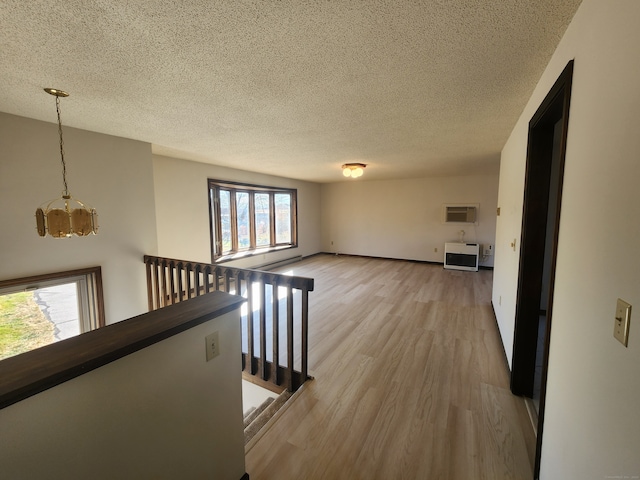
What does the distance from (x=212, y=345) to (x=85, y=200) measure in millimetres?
2594

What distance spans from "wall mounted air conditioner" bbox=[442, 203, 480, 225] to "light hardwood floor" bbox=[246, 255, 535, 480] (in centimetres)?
312

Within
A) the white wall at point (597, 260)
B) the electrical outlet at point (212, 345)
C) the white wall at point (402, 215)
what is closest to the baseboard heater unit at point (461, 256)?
the white wall at point (402, 215)

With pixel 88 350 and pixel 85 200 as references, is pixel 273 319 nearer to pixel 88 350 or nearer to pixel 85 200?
pixel 88 350

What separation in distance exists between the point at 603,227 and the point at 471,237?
19.9 feet

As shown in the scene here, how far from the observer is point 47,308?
2.65 metres

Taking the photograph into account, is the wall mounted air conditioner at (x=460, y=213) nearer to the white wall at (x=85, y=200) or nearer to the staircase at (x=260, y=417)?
the staircase at (x=260, y=417)

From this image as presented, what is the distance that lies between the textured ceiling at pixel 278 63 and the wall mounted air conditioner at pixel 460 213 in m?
3.65

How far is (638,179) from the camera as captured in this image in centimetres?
68

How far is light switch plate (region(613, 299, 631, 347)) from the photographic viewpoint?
0.70m

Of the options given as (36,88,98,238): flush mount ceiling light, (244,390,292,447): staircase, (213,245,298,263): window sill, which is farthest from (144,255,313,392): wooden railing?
(213,245,298,263): window sill

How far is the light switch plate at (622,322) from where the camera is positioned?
2.29 feet

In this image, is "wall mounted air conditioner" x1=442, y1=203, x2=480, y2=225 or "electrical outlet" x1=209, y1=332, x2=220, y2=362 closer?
"electrical outlet" x1=209, y1=332, x2=220, y2=362

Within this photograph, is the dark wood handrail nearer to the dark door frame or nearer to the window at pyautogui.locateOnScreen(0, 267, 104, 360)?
the dark door frame

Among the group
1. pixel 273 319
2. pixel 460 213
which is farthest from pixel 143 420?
pixel 460 213
